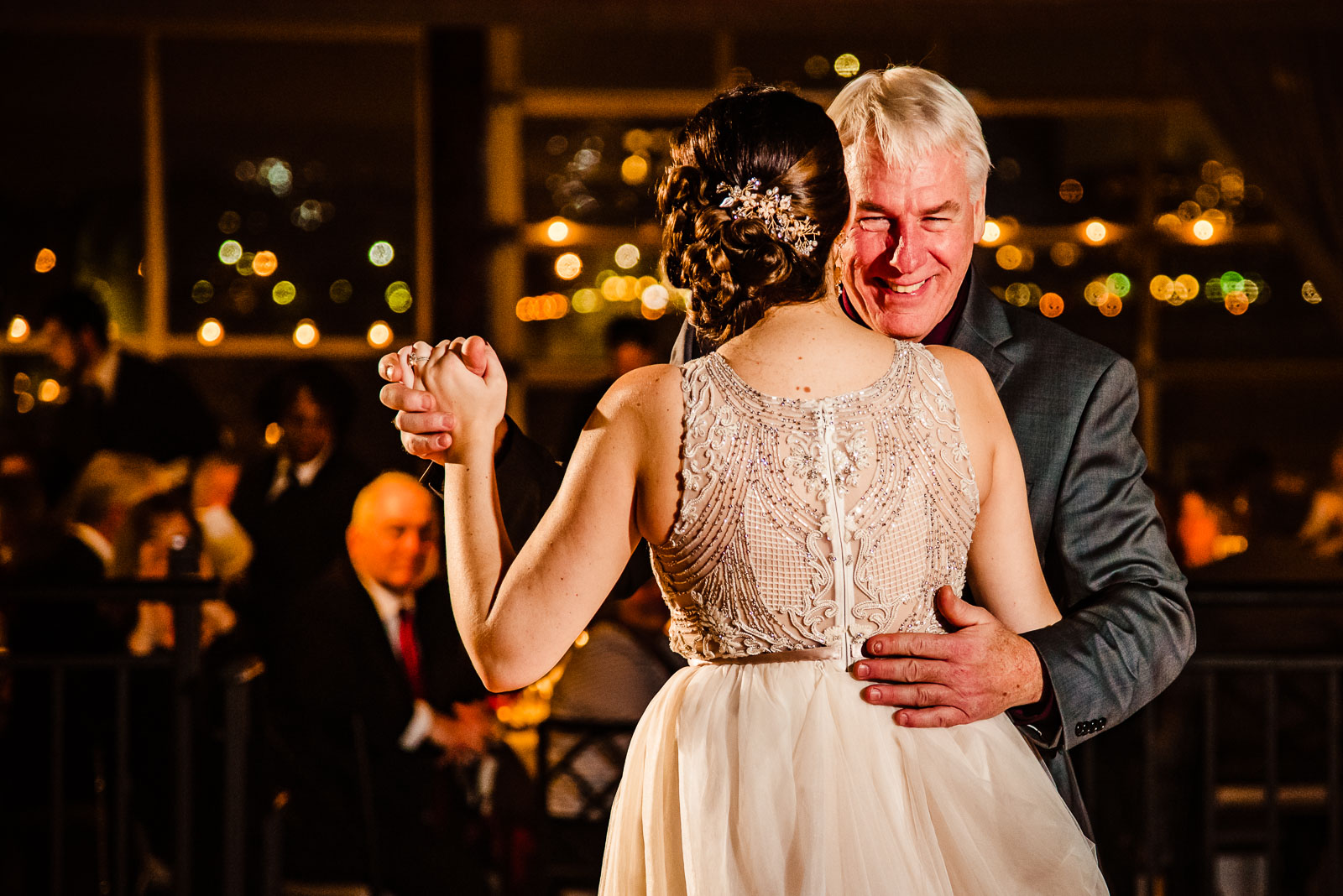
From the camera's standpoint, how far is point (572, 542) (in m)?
1.49

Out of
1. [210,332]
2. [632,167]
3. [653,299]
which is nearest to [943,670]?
[653,299]

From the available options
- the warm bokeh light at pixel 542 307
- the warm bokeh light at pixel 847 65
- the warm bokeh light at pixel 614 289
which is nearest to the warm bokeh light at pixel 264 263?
the warm bokeh light at pixel 542 307

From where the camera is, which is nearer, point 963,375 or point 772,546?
point 772,546

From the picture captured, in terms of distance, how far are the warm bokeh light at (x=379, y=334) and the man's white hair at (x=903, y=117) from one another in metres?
5.31

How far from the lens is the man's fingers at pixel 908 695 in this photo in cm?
150

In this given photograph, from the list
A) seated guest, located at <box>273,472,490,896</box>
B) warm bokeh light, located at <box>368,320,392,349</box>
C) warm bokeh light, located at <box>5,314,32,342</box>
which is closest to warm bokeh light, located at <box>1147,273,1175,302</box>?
warm bokeh light, located at <box>368,320,392,349</box>

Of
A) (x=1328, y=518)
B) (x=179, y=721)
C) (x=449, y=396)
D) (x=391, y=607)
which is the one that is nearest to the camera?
(x=449, y=396)

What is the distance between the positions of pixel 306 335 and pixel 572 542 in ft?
19.2

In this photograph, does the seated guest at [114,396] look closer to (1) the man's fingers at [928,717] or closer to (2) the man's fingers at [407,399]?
(2) the man's fingers at [407,399]

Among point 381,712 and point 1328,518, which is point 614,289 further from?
point 381,712

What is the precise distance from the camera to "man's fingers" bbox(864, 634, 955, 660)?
1.50 metres

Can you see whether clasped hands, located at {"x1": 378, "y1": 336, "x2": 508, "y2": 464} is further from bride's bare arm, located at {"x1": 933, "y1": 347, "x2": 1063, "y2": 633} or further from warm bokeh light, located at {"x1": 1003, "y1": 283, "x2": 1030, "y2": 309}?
warm bokeh light, located at {"x1": 1003, "y1": 283, "x2": 1030, "y2": 309}

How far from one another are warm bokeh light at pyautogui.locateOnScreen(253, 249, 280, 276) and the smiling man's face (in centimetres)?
565

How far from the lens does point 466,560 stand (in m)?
1.54
